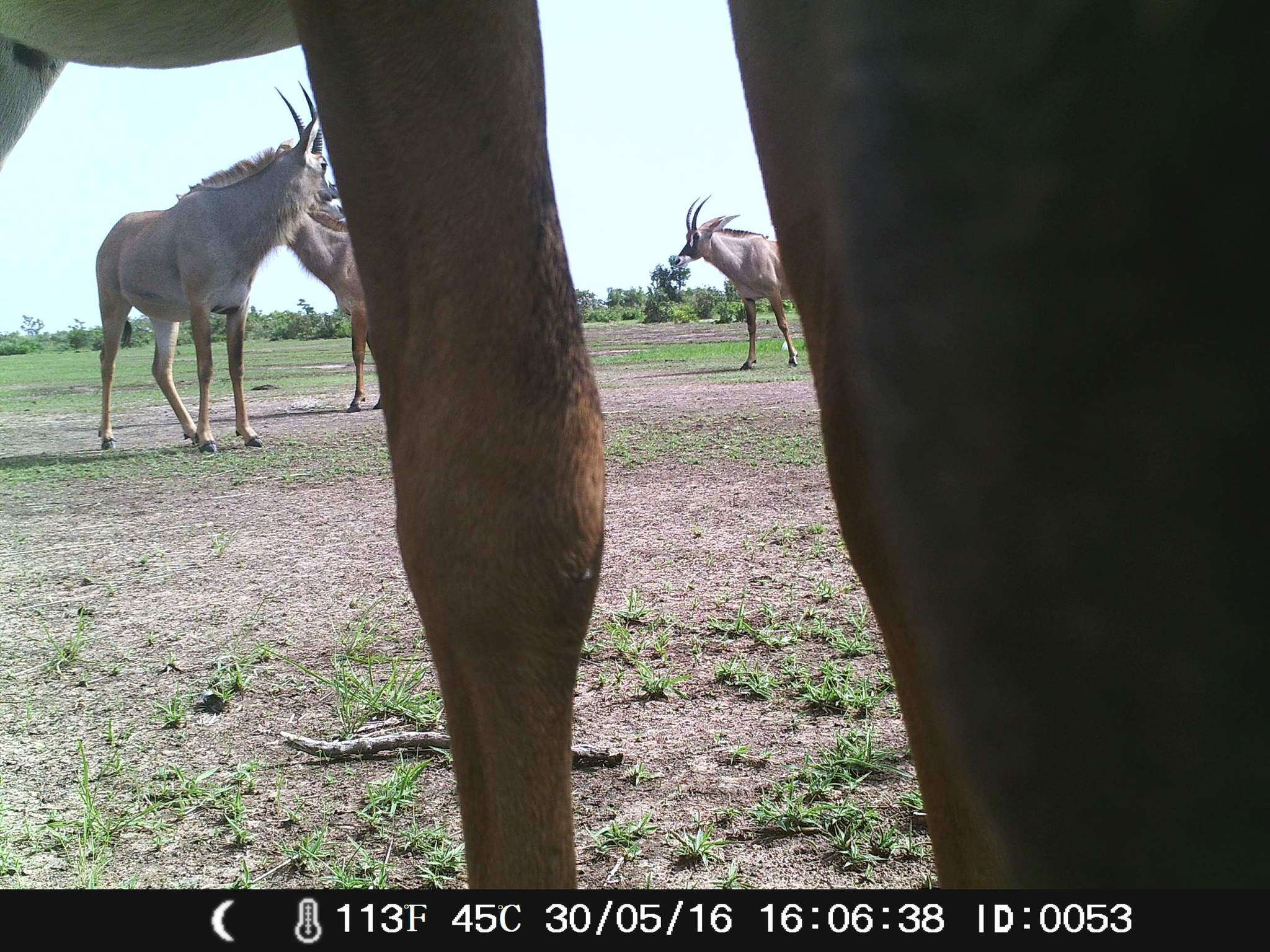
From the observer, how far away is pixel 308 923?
2.42 feet

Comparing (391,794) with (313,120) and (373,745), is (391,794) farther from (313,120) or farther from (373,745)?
(313,120)

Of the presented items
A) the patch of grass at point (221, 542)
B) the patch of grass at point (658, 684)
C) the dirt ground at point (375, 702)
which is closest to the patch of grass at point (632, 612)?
the dirt ground at point (375, 702)

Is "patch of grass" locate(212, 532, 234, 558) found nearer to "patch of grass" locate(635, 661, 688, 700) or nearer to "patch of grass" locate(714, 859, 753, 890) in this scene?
"patch of grass" locate(635, 661, 688, 700)

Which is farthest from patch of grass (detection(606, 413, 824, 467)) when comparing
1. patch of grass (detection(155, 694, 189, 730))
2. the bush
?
the bush

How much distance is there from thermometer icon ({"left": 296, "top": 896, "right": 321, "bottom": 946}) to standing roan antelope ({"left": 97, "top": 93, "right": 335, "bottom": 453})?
291 inches

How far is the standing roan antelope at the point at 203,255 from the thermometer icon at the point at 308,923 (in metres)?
7.40

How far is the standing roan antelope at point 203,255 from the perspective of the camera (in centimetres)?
792

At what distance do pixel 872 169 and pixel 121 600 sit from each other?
3399 mm

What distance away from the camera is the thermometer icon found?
2.37 feet

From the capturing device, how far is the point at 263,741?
2082 mm

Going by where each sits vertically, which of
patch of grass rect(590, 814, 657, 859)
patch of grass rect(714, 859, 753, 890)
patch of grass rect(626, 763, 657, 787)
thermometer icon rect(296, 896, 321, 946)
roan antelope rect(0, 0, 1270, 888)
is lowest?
patch of grass rect(714, 859, 753, 890)

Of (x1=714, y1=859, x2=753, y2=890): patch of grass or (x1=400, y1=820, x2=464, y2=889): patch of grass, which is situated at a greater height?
(x1=400, y1=820, x2=464, y2=889): patch of grass

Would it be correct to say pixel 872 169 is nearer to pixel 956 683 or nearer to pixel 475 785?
pixel 956 683

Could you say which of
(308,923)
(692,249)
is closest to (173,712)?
(308,923)
